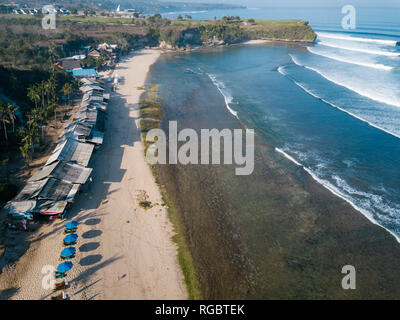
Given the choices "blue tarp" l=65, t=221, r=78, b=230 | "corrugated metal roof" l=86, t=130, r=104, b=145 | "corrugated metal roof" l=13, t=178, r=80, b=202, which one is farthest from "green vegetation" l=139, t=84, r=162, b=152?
"blue tarp" l=65, t=221, r=78, b=230

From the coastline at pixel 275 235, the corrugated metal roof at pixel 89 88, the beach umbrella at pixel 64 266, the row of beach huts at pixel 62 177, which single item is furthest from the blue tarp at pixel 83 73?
the beach umbrella at pixel 64 266

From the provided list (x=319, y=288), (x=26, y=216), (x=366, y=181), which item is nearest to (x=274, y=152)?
(x=366, y=181)

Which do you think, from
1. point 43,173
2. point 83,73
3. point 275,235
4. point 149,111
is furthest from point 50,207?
point 83,73

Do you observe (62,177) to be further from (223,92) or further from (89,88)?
(223,92)

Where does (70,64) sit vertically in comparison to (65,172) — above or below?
above

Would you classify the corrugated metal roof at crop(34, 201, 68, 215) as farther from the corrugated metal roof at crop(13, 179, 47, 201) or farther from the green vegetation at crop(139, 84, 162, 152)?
the green vegetation at crop(139, 84, 162, 152)
